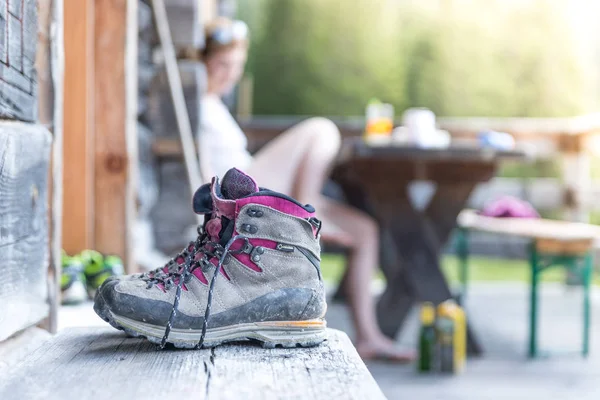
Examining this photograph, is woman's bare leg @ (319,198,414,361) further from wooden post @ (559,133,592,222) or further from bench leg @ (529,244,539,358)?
wooden post @ (559,133,592,222)

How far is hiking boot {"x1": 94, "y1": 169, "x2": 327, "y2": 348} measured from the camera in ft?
3.55

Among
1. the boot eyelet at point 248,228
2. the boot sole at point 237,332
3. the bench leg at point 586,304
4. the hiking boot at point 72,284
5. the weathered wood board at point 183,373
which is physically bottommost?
the bench leg at point 586,304

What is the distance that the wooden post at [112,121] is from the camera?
2.45 metres

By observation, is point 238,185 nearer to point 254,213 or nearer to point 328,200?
point 254,213

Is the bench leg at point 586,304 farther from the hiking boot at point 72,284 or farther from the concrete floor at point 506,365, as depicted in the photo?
the hiking boot at point 72,284

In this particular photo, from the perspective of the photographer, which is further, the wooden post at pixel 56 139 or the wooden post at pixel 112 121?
the wooden post at pixel 112 121

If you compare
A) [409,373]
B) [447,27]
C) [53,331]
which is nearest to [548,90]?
[447,27]

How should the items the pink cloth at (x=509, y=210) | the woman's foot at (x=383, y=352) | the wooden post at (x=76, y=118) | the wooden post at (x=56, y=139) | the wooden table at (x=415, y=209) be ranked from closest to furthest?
the wooden post at (x=56, y=139) < the wooden post at (x=76, y=118) < the woman's foot at (x=383, y=352) < the wooden table at (x=415, y=209) < the pink cloth at (x=509, y=210)

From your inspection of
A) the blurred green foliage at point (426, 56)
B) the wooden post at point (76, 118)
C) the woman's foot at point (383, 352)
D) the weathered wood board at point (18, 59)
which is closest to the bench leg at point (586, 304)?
the woman's foot at point (383, 352)

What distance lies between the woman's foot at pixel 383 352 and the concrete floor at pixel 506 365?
3 centimetres

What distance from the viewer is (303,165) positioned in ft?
10.2

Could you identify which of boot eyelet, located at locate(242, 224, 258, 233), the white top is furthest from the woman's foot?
boot eyelet, located at locate(242, 224, 258, 233)

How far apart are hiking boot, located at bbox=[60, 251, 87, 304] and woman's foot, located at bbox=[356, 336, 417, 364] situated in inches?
56.7

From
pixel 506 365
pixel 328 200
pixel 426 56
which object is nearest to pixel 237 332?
pixel 328 200
